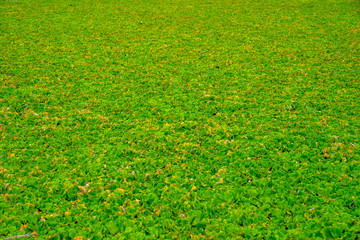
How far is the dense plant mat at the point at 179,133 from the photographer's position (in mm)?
2459

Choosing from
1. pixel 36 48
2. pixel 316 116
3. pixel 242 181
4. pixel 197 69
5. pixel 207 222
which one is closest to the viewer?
pixel 207 222

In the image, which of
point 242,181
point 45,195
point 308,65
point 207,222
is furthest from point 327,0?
point 45,195

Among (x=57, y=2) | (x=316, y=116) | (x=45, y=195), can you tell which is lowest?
(x=45, y=195)

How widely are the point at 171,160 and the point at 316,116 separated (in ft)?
7.56

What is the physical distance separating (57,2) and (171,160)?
9.25 m

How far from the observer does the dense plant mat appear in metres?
2.46

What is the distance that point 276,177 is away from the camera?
9.59 ft

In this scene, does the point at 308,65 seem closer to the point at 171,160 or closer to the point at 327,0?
the point at 171,160

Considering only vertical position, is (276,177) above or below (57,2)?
below

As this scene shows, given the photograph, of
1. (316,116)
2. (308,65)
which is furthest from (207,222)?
(308,65)

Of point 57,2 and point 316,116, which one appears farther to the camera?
point 57,2

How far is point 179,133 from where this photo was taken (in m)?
3.64

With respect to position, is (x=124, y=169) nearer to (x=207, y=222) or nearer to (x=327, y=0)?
(x=207, y=222)

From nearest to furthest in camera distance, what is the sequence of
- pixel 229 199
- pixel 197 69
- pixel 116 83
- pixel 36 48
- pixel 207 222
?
pixel 207 222, pixel 229 199, pixel 116 83, pixel 197 69, pixel 36 48
